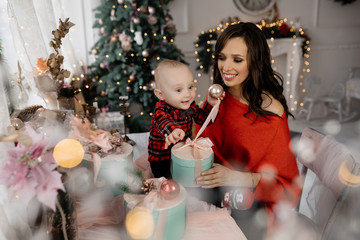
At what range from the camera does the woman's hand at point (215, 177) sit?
0.87m

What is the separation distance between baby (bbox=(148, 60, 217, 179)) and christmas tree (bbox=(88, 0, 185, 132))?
7.23ft

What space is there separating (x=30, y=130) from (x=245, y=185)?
842 millimetres

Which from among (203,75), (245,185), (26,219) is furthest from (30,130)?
(203,75)

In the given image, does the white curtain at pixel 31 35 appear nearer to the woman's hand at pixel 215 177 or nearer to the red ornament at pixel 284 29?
the woman's hand at pixel 215 177

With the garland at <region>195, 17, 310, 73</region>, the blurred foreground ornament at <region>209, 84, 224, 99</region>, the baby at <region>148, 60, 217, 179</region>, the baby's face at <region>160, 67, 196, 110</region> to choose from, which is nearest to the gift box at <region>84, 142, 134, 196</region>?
the baby at <region>148, 60, 217, 179</region>

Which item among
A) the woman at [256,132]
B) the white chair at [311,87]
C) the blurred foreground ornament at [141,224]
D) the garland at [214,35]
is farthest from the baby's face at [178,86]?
the white chair at [311,87]

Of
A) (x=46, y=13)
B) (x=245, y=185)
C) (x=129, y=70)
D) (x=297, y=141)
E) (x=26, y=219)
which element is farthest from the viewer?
(x=129, y=70)

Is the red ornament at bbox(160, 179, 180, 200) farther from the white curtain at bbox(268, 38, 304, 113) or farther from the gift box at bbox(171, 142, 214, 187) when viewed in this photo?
the white curtain at bbox(268, 38, 304, 113)

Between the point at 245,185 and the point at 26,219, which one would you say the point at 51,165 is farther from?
the point at 245,185

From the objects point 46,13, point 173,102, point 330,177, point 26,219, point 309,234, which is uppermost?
point 46,13

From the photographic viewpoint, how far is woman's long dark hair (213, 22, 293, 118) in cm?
116

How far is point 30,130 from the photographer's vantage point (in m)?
0.52

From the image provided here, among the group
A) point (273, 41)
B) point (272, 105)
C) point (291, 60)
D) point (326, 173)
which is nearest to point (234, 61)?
point (272, 105)

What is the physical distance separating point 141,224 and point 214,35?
14.0ft
